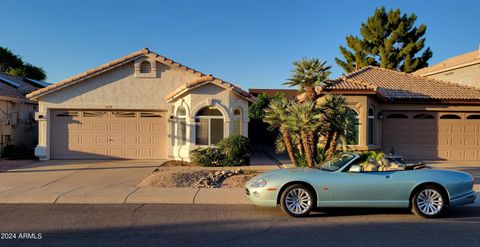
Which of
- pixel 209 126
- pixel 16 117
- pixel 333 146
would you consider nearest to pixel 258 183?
pixel 333 146

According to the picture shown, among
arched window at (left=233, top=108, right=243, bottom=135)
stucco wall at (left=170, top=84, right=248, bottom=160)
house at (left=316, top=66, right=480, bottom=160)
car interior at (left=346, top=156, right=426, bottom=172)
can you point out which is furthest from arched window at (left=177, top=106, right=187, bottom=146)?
car interior at (left=346, top=156, right=426, bottom=172)

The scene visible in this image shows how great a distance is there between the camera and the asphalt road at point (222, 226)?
17.8 ft

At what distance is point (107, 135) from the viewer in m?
16.3

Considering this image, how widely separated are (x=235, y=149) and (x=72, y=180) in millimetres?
5885

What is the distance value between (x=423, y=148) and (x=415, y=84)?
3522mm

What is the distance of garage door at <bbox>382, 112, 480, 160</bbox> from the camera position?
56.2ft

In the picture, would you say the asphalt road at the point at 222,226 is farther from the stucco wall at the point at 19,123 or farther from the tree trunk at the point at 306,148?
the stucco wall at the point at 19,123

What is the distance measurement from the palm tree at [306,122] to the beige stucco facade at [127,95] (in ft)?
15.5

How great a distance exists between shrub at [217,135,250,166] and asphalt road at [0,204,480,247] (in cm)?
630

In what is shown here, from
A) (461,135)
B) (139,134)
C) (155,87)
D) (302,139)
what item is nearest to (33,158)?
(139,134)

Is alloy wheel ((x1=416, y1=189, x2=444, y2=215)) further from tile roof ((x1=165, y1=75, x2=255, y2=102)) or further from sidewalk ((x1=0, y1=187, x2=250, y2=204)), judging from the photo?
tile roof ((x1=165, y1=75, x2=255, y2=102))

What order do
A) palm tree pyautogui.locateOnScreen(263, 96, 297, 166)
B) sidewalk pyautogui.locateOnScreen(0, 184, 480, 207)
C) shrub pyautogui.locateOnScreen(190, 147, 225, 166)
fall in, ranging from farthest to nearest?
shrub pyautogui.locateOnScreen(190, 147, 225, 166) < palm tree pyautogui.locateOnScreen(263, 96, 297, 166) < sidewalk pyautogui.locateOnScreen(0, 184, 480, 207)

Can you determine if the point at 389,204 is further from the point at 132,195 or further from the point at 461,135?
the point at 461,135

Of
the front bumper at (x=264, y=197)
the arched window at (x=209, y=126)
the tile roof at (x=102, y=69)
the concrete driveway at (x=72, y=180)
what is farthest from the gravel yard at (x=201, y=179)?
the tile roof at (x=102, y=69)
